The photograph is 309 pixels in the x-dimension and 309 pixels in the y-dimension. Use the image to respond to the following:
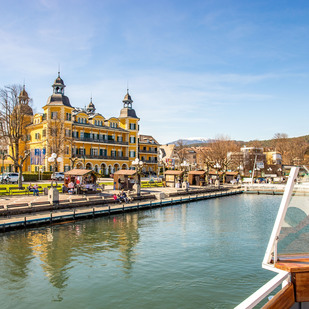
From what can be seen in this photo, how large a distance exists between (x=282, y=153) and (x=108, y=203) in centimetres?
8754

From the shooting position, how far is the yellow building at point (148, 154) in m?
87.1

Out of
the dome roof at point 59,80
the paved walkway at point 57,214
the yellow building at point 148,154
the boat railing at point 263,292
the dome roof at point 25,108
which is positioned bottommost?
the paved walkway at point 57,214

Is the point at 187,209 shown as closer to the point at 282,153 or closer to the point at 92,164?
the point at 92,164

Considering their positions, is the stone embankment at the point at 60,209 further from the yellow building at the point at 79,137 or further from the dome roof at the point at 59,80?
the dome roof at the point at 59,80

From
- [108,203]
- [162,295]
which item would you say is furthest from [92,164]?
[162,295]

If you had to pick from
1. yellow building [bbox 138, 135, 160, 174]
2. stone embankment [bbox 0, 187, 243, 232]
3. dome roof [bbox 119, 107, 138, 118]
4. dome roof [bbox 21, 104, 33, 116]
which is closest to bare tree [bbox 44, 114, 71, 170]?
dome roof [bbox 21, 104, 33, 116]

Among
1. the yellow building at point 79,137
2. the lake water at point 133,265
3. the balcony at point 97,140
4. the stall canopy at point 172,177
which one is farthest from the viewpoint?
the balcony at point 97,140

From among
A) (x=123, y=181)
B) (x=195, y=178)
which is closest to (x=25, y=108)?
(x=123, y=181)

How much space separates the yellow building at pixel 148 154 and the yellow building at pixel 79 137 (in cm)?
750

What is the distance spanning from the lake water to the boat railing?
770 cm

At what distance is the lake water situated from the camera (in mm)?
12180

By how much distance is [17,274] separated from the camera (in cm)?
1447

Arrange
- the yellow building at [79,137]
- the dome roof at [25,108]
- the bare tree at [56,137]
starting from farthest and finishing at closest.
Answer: the yellow building at [79,137]
the bare tree at [56,137]
the dome roof at [25,108]

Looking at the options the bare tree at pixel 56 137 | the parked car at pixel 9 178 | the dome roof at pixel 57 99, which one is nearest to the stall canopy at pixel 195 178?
the bare tree at pixel 56 137
